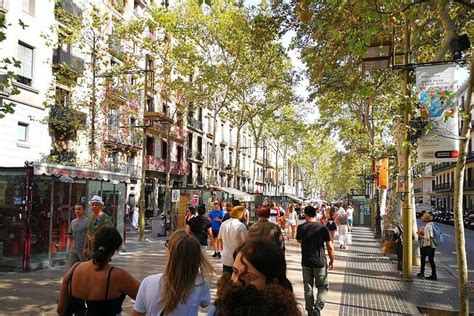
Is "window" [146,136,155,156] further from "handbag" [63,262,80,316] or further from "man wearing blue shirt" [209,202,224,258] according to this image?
"handbag" [63,262,80,316]

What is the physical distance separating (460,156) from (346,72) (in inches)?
359

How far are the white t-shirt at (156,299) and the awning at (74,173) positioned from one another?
9054 millimetres

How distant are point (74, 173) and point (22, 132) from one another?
1317 cm

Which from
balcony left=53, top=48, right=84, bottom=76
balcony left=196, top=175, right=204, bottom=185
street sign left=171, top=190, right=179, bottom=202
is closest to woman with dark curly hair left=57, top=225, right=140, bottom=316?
street sign left=171, top=190, right=179, bottom=202

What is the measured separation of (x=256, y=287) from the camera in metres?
2.03

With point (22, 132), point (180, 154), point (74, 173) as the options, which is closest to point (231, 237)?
point (74, 173)

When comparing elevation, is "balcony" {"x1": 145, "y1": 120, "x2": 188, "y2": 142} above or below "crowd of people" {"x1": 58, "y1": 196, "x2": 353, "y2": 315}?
above

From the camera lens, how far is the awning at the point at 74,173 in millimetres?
11312

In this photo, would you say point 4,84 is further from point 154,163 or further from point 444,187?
point 444,187

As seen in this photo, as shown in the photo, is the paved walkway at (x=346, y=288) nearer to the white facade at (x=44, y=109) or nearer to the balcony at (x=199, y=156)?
the white facade at (x=44, y=109)

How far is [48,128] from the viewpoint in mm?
25516

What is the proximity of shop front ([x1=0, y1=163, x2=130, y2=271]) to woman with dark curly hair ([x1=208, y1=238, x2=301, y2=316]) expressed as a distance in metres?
10.2

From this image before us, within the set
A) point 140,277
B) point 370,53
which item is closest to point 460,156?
point 370,53

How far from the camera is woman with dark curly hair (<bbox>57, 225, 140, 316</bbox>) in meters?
3.47
